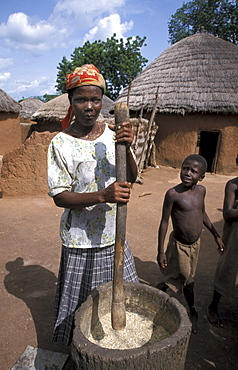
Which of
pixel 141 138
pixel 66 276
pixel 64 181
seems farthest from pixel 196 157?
pixel 141 138

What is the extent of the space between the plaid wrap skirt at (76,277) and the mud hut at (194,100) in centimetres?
824

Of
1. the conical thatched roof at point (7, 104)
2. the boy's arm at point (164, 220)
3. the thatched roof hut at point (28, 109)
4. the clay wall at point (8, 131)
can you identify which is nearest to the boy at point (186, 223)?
the boy's arm at point (164, 220)

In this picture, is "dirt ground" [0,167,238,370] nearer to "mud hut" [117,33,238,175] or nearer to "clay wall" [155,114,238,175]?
"clay wall" [155,114,238,175]

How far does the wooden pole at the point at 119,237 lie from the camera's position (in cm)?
140

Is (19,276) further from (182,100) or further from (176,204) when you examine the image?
(182,100)

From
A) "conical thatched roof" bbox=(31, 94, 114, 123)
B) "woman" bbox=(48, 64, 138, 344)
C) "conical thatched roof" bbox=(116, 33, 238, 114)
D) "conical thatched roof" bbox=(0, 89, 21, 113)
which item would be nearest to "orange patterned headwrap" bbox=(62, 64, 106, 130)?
"woman" bbox=(48, 64, 138, 344)

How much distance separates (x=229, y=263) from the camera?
2.33 metres

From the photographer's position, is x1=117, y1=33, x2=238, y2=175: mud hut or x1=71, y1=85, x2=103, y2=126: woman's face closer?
x1=71, y1=85, x2=103, y2=126: woman's face

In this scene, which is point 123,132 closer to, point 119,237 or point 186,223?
point 119,237

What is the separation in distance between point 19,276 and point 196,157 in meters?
2.31

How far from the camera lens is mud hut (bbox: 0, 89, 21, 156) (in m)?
12.7

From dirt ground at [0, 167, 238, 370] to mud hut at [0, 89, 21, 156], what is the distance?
7954mm

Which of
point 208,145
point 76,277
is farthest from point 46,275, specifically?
point 208,145

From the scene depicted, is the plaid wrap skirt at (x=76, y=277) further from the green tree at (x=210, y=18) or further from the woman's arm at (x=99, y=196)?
the green tree at (x=210, y=18)
